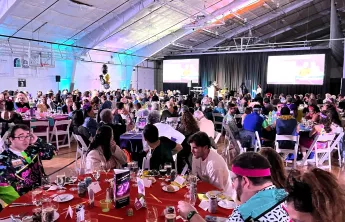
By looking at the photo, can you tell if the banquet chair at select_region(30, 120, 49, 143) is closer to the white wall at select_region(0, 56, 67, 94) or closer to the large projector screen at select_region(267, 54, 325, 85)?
the white wall at select_region(0, 56, 67, 94)

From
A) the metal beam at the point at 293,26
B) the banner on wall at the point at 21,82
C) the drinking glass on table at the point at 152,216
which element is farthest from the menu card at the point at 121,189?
the metal beam at the point at 293,26

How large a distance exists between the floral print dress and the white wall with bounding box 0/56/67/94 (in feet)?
40.4

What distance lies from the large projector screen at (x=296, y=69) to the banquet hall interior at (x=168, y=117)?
65mm

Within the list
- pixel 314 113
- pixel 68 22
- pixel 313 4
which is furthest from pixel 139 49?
pixel 314 113

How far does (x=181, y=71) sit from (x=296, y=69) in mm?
8149

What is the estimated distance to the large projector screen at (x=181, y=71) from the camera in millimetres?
20547

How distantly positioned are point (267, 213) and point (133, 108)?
22.8ft

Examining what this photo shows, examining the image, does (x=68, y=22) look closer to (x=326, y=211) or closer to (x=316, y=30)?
(x=326, y=211)

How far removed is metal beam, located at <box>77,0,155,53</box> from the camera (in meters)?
12.2

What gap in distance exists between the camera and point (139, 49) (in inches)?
774

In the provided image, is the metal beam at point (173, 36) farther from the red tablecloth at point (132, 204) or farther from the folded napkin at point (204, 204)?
the folded napkin at point (204, 204)

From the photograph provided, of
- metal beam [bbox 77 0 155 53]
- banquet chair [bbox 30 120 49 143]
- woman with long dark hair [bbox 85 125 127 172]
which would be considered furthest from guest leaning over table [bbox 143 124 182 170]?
metal beam [bbox 77 0 155 53]

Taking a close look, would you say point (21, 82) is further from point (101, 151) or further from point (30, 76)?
point (101, 151)

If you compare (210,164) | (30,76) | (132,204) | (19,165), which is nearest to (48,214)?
Answer: (132,204)
